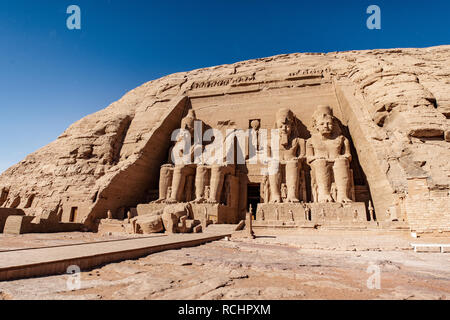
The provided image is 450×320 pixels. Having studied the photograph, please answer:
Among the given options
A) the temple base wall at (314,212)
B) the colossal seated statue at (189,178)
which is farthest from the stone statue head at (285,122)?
the temple base wall at (314,212)

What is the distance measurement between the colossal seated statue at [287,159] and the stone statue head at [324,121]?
3.51 ft

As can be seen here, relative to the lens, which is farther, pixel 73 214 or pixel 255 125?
pixel 255 125

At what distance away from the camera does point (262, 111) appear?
16.3 m

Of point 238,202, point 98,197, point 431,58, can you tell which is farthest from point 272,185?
point 431,58

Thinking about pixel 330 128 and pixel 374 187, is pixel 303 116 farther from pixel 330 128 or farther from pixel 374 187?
pixel 374 187

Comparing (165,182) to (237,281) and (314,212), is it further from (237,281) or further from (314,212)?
(237,281)

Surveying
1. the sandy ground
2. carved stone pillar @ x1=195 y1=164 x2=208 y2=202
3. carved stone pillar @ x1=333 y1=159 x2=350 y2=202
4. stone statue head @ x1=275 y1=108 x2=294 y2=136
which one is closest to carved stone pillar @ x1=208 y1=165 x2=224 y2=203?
carved stone pillar @ x1=195 y1=164 x2=208 y2=202

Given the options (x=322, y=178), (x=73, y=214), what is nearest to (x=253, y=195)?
(x=322, y=178)

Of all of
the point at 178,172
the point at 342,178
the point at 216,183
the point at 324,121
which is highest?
the point at 324,121

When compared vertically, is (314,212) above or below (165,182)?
below

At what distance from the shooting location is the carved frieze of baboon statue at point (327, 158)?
464 inches

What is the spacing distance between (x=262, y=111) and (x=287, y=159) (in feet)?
13.6

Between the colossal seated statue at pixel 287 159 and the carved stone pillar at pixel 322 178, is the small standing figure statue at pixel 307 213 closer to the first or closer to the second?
the colossal seated statue at pixel 287 159

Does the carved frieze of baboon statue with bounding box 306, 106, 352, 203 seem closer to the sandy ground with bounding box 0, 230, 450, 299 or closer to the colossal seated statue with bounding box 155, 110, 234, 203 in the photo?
the colossal seated statue with bounding box 155, 110, 234, 203
